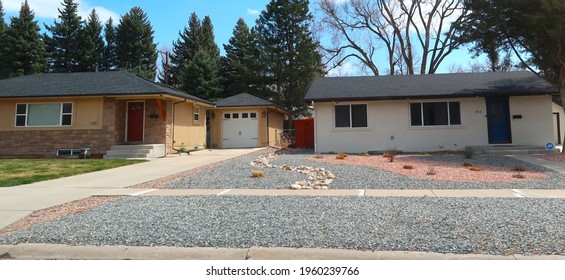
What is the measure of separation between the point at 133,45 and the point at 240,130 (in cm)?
2374

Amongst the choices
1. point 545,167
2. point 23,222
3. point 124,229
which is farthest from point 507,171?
point 23,222

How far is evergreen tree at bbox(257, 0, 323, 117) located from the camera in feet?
100

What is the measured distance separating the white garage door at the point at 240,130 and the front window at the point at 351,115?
24.0 feet

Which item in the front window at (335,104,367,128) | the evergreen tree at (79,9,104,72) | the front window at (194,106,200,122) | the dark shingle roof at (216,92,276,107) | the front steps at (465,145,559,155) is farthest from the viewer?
the evergreen tree at (79,9,104,72)

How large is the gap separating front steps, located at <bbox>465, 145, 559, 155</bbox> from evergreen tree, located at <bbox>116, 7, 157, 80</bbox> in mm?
34356

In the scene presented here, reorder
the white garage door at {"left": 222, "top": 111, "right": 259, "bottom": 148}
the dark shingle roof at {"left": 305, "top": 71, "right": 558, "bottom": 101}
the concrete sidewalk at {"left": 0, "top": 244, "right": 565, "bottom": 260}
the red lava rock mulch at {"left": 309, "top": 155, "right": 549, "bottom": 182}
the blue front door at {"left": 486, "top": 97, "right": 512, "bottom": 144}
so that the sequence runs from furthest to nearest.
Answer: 1. the white garage door at {"left": 222, "top": 111, "right": 259, "bottom": 148}
2. the blue front door at {"left": 486, "top": 97, "right": 512, "bottom": 144}
3. the dark shingle roof at {"left": 305, "top": 71, "right": 558, "bottom": 101}
4. the red lava rock mulch at {"left": 309, "top": 155, "right": 549, "bottom": 182}
5. the concrete sidewalk at {"left": 0, "top": 244, "right": 565, "bottom": 260}

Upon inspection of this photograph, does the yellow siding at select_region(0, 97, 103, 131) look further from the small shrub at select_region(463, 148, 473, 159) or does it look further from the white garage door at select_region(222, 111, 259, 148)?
the small shrub at select_region(463, 148, 473, 159)

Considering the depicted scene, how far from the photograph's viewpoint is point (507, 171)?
9656 mm

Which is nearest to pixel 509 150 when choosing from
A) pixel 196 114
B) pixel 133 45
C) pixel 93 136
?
pixel 196 114

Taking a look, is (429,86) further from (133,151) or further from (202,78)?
(202,78)

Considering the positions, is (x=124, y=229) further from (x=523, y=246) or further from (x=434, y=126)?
(x=434, y=126)

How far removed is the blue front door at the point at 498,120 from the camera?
16.2 metres

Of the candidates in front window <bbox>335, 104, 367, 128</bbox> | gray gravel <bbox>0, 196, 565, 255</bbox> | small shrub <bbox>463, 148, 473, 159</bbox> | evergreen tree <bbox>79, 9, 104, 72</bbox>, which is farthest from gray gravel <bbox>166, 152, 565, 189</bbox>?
Answer: evergreen tree <bbox>79, 9, 104, 72</bbox>

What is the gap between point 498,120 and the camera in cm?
1623
